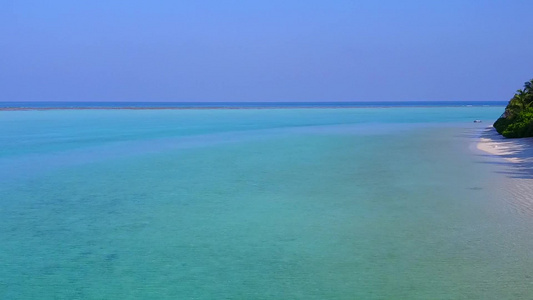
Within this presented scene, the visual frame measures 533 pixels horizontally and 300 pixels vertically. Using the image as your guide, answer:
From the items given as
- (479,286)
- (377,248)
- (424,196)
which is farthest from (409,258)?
(424,196)

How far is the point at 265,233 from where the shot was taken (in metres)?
9.73

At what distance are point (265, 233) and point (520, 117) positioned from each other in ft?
85.2

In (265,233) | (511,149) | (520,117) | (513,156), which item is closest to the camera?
(265,233)

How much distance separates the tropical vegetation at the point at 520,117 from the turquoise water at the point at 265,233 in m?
10.3

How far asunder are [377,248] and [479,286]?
79.2 inches

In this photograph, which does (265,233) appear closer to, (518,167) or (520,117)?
(518,167)

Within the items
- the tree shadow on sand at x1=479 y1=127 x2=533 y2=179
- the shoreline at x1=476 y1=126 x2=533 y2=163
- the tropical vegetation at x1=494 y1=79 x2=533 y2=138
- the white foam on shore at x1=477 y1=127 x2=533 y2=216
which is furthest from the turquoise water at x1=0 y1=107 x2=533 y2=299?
the tropical vegetation at x1=494 y1=79 x2=533 y2=138

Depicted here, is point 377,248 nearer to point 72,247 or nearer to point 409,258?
point 409,258

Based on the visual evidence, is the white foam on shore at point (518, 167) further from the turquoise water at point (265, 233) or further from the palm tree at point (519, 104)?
the palm tree at point (519, 104)

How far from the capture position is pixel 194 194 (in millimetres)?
13969

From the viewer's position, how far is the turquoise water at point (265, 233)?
7047mm

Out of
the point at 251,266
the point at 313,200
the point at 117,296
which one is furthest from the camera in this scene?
the point at 313,200

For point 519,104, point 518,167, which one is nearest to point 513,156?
point 518,167

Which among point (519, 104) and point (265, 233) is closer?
point (265, 233)
